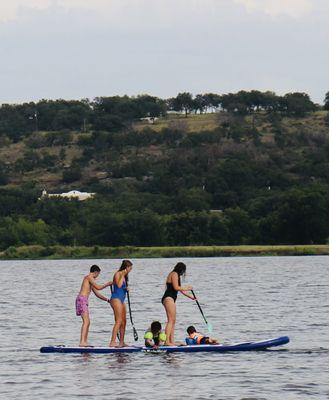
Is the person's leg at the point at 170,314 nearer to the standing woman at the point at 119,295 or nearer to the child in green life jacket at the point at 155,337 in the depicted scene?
the child in green life jacket at the point at 155,337

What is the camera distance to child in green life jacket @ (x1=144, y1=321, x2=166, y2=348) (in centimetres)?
4238

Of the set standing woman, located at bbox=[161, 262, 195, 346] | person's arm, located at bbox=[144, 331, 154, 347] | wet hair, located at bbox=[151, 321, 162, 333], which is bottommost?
person's arm, located at bbox=[144, 331, 154, 347]

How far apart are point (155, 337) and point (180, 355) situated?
113 cm

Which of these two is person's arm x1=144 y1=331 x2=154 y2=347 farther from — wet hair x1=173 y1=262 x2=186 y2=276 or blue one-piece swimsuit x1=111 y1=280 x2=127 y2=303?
wet hair x1=173 y1=262 x2=186 y2=276

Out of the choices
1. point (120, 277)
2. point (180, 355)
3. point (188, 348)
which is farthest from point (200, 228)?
point (120, 277)

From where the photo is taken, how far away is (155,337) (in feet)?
140

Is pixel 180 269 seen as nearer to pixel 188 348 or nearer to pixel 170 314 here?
pixel 170 314

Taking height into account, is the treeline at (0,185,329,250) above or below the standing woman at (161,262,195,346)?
below

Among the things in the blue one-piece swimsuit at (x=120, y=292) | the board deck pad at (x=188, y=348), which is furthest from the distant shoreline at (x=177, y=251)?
the blue one-piece swimsuit at (x=120, y=292)

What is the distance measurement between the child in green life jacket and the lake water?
0.52m

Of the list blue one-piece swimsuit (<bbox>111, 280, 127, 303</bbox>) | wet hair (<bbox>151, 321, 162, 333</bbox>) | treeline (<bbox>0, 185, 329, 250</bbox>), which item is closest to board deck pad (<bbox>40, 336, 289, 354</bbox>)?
wet hair (<bbox>151, 321, 162, 333</bbox>)

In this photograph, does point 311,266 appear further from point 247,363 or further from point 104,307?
point 247,363

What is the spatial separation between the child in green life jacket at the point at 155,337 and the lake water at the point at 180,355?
1.71 ft

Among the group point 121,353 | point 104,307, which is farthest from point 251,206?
point 121,353
